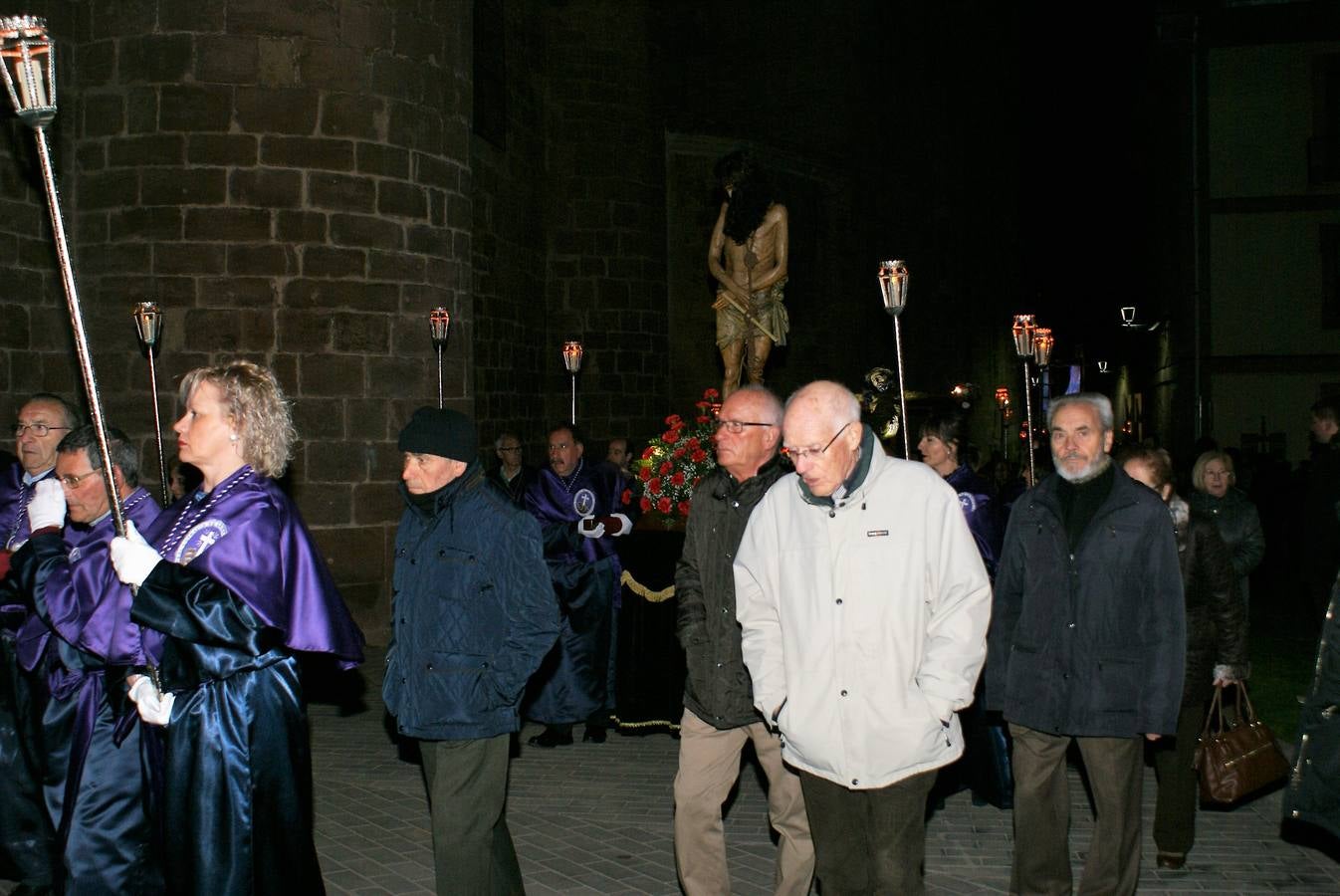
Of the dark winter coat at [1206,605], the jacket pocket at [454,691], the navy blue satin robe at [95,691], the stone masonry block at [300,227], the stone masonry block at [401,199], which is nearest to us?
the navy blue satin robe at [95,691]

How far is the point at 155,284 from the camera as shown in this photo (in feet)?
39.9

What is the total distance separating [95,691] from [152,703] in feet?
3.75

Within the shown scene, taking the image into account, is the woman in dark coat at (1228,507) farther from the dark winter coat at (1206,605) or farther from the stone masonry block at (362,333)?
the stone masonry block at (362,333)

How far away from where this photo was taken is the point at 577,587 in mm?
8742

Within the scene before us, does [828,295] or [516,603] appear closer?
[516,603]

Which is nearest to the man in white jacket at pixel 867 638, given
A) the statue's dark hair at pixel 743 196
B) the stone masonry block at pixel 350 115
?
the statue's dark hair at pixel 743 196

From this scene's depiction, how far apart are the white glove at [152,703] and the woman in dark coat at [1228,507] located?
6.53 meters

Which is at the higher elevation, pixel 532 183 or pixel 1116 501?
pixel 532 183

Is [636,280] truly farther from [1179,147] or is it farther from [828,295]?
[1179,147]

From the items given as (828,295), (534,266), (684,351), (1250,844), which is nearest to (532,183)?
(534,266)

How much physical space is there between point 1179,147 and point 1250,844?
25.8 m

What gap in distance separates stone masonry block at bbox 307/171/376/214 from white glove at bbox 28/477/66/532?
8.00 meters

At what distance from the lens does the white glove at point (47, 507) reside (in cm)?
485

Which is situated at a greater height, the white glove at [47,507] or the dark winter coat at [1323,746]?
the white glove at [47,507]
